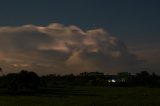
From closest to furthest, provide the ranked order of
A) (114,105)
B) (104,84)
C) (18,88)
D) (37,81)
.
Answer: (114,105) < (18,88) < (37,81) < (104,84)

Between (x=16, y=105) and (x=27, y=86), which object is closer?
(x=16, y=105)

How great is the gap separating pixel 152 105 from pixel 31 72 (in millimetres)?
74989

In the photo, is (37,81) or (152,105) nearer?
(152,105)

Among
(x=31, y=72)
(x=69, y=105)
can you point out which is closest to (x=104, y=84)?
(x=31, y=72)

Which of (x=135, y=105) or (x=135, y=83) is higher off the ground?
(x=135, y=83)

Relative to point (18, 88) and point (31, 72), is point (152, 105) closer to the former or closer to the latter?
point (18, 88)

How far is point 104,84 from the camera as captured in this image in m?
191

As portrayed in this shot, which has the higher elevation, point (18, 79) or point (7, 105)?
point (18, 79)

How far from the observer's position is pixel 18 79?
382 feet

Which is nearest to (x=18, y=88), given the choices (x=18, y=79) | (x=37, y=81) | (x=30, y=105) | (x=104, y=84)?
(x=18, y=79)

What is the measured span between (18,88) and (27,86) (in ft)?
21.8

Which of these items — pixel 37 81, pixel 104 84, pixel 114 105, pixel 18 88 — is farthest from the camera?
pixel 104 84

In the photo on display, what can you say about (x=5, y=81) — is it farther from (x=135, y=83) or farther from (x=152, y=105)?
(x=135, y=83)

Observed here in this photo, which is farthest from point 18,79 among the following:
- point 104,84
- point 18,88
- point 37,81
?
point 104,84
